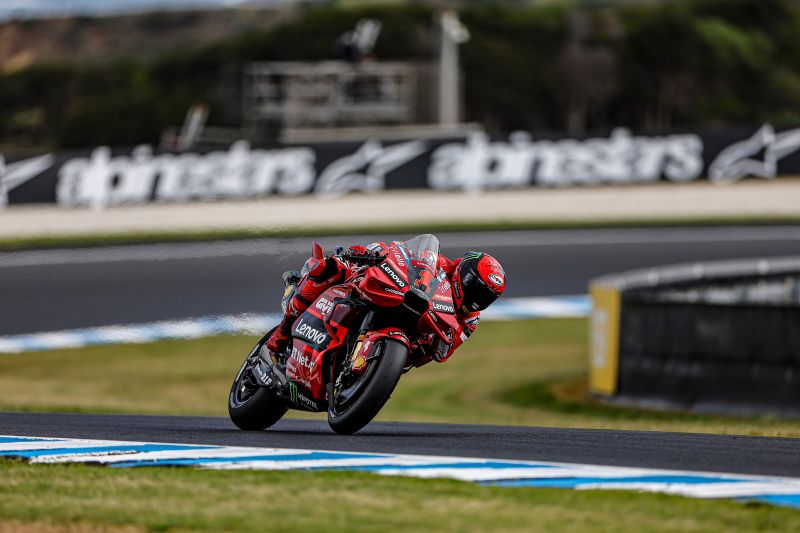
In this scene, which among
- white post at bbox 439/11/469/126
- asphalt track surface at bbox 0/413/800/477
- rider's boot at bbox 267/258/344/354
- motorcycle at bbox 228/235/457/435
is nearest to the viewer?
asphalt track surface at bbox 0/413/800/477

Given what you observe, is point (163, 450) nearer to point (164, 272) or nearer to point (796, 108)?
point (164, 272)

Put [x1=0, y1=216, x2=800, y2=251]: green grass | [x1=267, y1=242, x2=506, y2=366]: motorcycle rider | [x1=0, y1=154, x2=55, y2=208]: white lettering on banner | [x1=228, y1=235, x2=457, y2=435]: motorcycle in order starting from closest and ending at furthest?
[x1=228, y1=235, x2=457, y2=435]: motorcycle < [x1=267, y1=242, x2=506, y2=366]: motorcycle rider < [x1=0, y1=216, x2=800, y2=251]: green grass < [x1=0, y1=154, x2=55, y2=208]: white lettering on banner

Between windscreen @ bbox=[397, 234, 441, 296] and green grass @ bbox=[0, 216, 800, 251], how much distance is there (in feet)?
53.4

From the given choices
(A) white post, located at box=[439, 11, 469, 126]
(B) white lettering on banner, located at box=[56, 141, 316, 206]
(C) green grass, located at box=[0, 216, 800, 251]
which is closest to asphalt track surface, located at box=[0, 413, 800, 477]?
(C) green grass, located at box=[0, 216, 800, 251]

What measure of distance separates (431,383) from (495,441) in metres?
7.73

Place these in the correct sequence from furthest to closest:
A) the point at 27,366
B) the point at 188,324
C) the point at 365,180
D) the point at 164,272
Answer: the point at 365,180, the point at 164,272, the point at 188,324, the point at 27,366

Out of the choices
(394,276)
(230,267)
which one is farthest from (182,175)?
(394,276)

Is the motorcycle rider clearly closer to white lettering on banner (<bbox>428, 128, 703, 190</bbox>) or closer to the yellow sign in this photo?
the yellow sign

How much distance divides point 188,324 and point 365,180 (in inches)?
441

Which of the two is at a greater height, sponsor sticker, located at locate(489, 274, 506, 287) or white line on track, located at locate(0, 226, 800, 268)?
sponsor sticker, located at locate(489, 274, 506, 287)

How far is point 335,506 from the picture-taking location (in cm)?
504

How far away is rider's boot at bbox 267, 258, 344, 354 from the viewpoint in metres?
7.48

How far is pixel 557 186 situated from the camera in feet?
95.8

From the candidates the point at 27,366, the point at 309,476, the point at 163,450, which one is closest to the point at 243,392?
the point at 163,450
